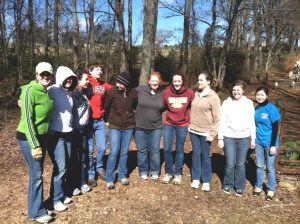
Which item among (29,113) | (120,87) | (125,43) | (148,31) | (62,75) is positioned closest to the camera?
(29,113)

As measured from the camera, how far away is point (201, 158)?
502cm

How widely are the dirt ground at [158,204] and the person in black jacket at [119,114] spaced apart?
1.60 feet

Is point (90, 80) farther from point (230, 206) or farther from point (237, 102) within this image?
point (230, 206)

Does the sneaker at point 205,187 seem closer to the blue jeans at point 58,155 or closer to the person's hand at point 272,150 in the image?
the person's hand at point 272,150

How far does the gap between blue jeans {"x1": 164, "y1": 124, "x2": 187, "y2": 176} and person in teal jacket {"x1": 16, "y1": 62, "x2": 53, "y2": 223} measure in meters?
2.05

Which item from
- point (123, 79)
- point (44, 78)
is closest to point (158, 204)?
point (123, 79)

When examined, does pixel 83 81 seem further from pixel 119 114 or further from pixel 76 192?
pixel 76 192

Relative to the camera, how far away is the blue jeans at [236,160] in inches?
177

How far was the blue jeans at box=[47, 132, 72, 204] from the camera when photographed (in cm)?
367

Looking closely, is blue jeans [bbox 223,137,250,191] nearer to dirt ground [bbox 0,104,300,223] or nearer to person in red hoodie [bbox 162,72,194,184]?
dirt ground [bbox 0,104,300,223]

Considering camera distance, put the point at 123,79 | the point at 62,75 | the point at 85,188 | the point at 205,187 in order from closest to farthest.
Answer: the point at 62,75 → the point at 123,79 → the point at 85,188 → the point at 205,187

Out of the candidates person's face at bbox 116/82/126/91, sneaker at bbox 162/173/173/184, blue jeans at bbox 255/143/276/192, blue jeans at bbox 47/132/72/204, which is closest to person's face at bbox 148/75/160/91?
person's face at bbox 116/82/126/91

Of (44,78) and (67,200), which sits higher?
(44,78)

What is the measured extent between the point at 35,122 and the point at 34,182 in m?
0.77
